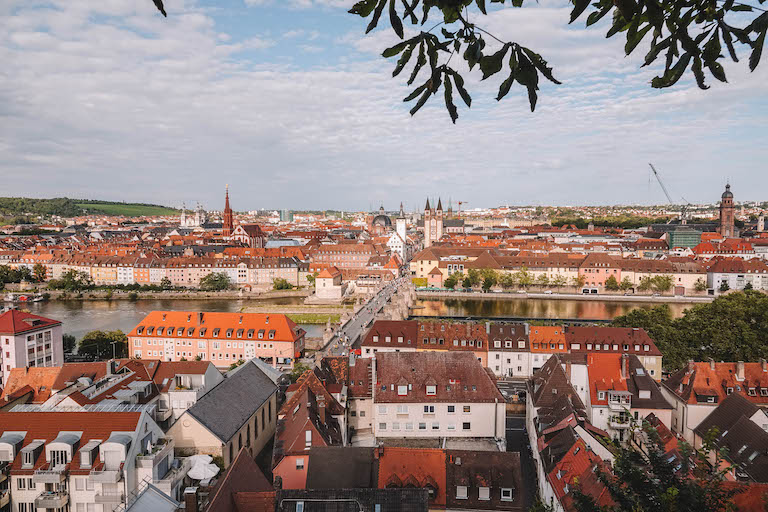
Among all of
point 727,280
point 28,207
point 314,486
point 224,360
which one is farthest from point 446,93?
point 28,207

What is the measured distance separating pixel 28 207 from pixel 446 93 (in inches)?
5799

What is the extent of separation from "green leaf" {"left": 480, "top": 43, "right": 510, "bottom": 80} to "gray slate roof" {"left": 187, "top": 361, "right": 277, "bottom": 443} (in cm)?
1045

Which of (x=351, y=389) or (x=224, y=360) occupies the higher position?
(x=351, y=389)

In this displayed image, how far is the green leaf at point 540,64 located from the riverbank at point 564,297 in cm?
4468

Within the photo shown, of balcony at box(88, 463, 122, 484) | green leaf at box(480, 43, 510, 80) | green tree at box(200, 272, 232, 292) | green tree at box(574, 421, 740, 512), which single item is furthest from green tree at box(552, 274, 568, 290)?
green leaf at box(480, 43, 510, 80)

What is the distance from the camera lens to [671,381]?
1581 centimetres

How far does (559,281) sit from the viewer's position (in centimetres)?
4872

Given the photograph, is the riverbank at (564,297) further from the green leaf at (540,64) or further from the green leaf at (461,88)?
the green leaf at (540,64)

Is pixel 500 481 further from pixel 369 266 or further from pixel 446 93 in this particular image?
pixel 369 266

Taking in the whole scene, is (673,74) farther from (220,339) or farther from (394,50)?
(220,339)

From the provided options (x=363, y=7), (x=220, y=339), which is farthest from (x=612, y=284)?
(x=363, y=7)

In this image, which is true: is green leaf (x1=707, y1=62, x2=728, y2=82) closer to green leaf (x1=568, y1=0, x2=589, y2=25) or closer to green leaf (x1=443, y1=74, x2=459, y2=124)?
green leaf (x1=568, y1=0, x2=589, y2=25)

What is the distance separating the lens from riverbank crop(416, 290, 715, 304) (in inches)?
1714

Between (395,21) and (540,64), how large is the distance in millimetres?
495
